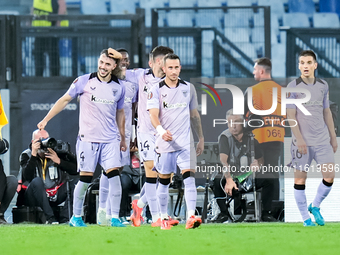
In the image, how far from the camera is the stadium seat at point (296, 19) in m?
12.4

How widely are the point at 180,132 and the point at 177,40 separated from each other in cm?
316

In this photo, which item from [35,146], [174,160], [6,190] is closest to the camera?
[174,160]

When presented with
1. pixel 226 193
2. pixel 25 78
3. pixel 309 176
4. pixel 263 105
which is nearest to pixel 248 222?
pixel 226 193

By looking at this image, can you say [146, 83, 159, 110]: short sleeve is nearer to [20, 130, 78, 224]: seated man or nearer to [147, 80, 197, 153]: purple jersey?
[147, 80, 197, 153]: purple jersey

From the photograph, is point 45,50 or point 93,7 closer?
point 45,50

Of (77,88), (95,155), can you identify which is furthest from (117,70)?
(95,155)

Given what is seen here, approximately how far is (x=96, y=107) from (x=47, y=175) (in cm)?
155

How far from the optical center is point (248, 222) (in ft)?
26.1

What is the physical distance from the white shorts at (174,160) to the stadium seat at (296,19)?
6.63 metres

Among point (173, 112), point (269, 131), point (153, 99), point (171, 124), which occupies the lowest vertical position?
point (269, 131)

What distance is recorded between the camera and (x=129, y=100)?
7824 millimetres

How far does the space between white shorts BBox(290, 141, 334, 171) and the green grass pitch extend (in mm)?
833

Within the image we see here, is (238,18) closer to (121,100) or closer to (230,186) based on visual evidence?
(230,186)

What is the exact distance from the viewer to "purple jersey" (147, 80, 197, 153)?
6.45 metres
